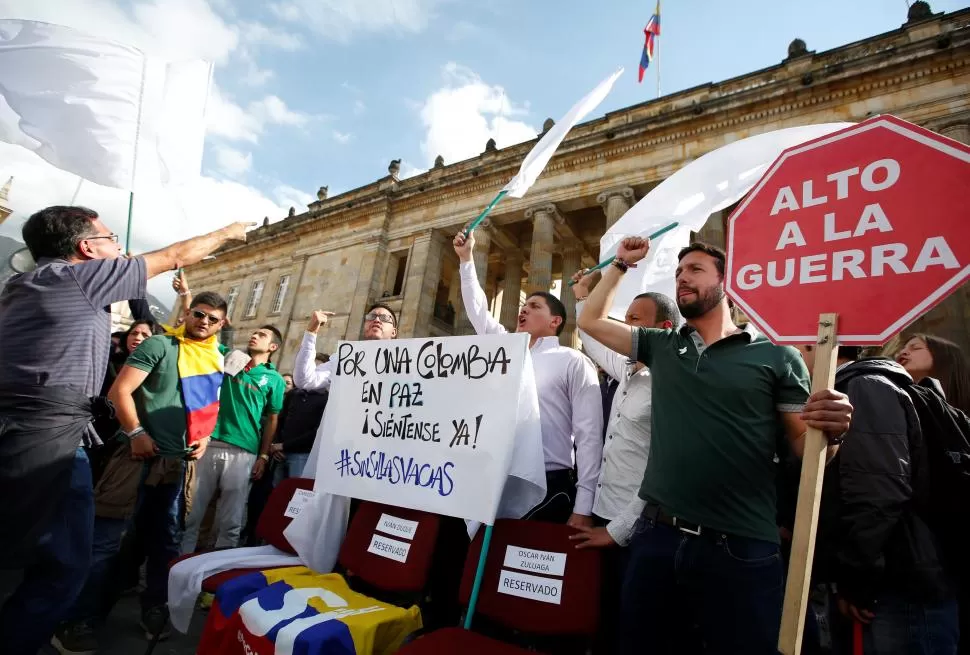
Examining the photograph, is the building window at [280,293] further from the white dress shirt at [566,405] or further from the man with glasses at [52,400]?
the white dress shirt at [566,405]

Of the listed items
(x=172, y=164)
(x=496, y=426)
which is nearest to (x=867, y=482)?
(x=496, y=426)

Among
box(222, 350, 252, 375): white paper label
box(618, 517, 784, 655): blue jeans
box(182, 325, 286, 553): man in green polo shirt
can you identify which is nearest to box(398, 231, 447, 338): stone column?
box(182, 325, 286, 553): man in green polo shirt

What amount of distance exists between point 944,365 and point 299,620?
3.62 m

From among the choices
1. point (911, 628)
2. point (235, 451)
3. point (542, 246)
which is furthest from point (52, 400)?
point (542, 246)

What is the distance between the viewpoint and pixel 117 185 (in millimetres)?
2760

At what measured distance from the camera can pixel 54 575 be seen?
222 centimetres

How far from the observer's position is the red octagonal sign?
148 centimetres

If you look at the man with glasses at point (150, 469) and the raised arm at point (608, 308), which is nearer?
the raised arm at point (608, 308)

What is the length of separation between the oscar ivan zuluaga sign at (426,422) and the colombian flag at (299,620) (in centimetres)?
50

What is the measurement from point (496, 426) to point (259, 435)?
339cm

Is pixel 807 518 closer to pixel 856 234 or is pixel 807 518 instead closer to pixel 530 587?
pixel 856 234

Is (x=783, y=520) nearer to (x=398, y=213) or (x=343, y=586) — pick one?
(x=343, y=586)

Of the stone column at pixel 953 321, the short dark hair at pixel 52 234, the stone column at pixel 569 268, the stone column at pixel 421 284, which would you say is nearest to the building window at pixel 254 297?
the stone column at pixel 421 284

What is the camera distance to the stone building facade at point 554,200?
9.86m
